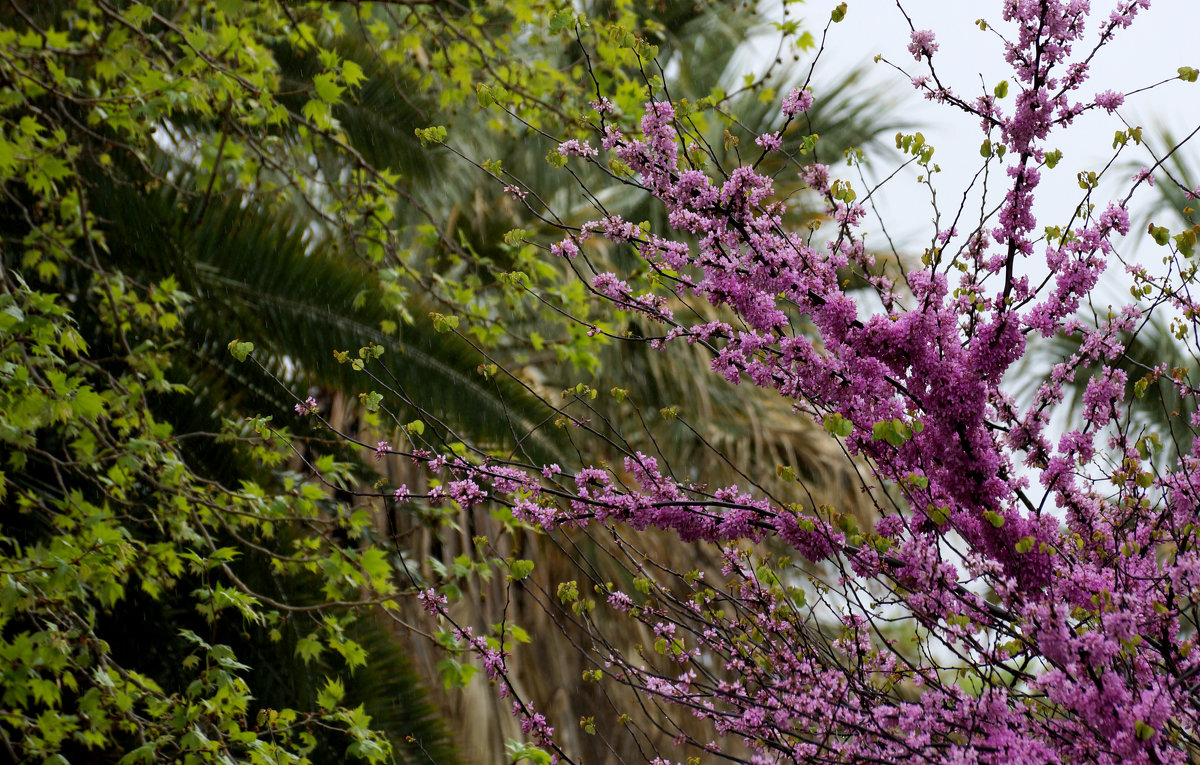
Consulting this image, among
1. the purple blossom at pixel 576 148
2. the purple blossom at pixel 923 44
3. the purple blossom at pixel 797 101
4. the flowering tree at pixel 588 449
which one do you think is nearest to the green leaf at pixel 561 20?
the flowering tree at pixel 588 449

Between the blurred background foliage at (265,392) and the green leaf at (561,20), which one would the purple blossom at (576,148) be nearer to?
the blurred background foliage at (265,392)

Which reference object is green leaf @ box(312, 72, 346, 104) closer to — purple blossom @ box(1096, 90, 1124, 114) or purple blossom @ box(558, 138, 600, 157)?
purple blossom @ box(558, 138, 600, 157)

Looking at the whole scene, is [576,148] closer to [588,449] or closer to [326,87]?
→ [326,87]

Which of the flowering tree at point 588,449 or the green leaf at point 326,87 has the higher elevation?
the green leaf at point 326,87

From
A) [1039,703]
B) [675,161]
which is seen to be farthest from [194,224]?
[1039,703]

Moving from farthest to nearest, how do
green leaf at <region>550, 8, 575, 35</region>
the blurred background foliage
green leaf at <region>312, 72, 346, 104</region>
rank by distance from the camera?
green leaf at <region>312, 72, 346, 104</region> → the blurred background foliage → green leaf at <region>550, 8, 575, 35</region>

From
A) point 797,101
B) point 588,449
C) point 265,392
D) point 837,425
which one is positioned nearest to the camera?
point 837,425

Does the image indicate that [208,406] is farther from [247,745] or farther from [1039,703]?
[1039,703]

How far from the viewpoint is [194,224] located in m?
3.82

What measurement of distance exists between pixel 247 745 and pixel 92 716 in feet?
1.33

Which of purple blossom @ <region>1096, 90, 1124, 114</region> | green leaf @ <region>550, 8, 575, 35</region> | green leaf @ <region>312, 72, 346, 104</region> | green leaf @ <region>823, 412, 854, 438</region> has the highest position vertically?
green leaf @ <region>312, 72, 346, 104</region>

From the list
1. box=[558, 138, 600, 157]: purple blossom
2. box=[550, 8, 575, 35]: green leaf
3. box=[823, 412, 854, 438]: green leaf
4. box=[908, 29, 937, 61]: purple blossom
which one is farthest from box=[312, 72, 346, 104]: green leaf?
box=[823, 412, 854, 438]: green leaf

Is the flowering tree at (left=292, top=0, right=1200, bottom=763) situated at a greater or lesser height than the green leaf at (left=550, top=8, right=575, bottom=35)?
lesser

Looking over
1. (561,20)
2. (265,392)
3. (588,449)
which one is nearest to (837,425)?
(561,20)
